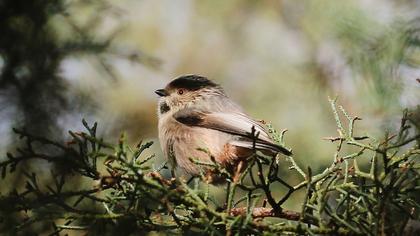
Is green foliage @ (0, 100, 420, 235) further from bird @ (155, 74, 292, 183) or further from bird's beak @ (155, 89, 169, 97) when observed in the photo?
bird's beak @ (155, 89, 169, 97)

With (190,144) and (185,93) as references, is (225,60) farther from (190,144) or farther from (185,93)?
(190,144)

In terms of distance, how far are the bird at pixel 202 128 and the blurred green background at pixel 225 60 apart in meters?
0.26

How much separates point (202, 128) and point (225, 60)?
15.3ft

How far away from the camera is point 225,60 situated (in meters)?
8.98

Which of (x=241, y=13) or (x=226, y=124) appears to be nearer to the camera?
(x=226, y=124)

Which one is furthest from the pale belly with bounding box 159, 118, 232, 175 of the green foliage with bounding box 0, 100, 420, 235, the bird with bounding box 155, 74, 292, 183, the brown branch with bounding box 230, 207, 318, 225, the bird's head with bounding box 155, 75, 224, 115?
the green foliage with bounding box 0, 100, 420, 235

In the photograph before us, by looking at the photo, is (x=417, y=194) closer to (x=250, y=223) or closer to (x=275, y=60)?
(x=250, y=223)

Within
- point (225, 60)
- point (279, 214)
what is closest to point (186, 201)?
point (279, 214)

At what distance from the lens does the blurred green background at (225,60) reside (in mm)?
3645

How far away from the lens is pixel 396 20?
458cm

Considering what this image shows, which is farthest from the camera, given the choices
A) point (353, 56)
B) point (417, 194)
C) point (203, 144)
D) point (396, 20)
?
point (353, 56)

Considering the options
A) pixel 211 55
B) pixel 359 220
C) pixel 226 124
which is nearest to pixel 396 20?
pixel 226 124

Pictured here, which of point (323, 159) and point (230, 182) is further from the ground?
point (323, 159)

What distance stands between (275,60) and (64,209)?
579 cm
